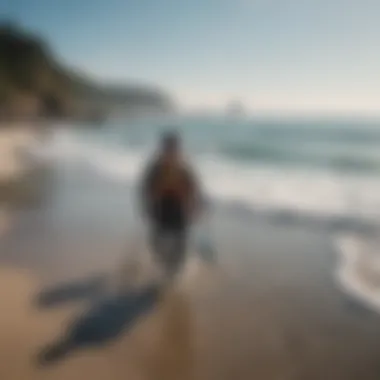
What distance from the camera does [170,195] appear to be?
1.56m

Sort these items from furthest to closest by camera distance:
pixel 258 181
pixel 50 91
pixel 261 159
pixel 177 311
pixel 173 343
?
1. pixel 261 159
2. pixel 258 181
3. pixel 50 91
4. pixel 177 311
5. pixel 173 343

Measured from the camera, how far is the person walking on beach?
5.12ft

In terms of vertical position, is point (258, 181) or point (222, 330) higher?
point (258, 181)

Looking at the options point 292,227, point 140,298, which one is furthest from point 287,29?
point 140,298

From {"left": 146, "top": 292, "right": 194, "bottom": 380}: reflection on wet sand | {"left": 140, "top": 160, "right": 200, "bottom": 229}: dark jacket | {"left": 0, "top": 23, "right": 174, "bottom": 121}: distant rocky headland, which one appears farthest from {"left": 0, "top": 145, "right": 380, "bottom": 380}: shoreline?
{"left": 0, "top": 23, "right": 174, "bottom": 121}: distant rocky headland

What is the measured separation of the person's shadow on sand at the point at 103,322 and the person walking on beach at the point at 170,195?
0.18 meters

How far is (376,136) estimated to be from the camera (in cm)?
191

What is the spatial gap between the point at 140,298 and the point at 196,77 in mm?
757

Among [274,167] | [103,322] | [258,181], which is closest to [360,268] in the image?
[258,181]

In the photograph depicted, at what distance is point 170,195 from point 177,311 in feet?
1.23

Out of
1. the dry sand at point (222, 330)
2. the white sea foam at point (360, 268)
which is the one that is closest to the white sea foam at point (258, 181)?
the white sea foam at point (360, 268)

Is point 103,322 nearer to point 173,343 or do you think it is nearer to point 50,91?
point 173,343

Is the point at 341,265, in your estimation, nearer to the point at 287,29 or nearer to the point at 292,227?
the point at 292,227

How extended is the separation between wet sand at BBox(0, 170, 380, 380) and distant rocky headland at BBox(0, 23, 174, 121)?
13.8 inches
